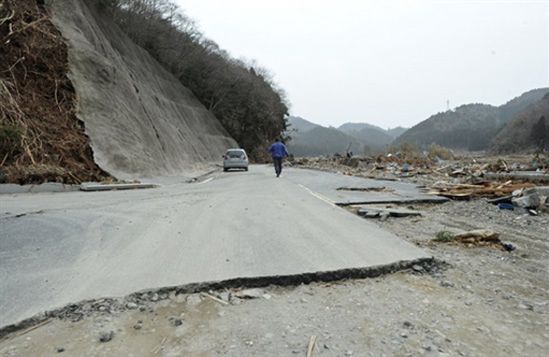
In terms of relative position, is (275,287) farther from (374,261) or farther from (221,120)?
(221,120)

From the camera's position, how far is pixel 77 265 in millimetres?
4152

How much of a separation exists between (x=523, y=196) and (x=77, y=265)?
8619mm

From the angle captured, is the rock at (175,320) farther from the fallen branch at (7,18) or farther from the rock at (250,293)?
the fallen branch at (7,18)

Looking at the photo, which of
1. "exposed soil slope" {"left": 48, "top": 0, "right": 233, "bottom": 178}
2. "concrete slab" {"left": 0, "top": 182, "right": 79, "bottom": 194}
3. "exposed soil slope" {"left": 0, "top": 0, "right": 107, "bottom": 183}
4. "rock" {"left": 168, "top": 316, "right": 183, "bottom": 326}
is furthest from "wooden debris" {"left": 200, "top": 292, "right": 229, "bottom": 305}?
"exposed soil slope" {"left": 48, "top": 0, "right": 233, "bottom": 178}

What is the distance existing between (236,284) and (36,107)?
518 inches

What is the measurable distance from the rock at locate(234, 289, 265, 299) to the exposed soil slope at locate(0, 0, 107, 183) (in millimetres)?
9785

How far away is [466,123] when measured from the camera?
141 m

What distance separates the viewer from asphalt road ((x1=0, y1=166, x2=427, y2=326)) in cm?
364

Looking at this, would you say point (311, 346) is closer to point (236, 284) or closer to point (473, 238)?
point (236, 284)

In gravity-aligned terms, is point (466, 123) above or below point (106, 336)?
above

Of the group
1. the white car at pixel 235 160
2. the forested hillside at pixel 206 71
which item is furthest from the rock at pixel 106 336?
the forested hillside at pixel 206 71

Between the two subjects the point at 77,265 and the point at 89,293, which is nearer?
the point at 89,293

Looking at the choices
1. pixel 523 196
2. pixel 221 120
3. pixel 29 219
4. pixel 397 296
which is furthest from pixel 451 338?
pixel 221 120

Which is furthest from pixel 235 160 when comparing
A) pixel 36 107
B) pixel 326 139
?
pixel 326 139
